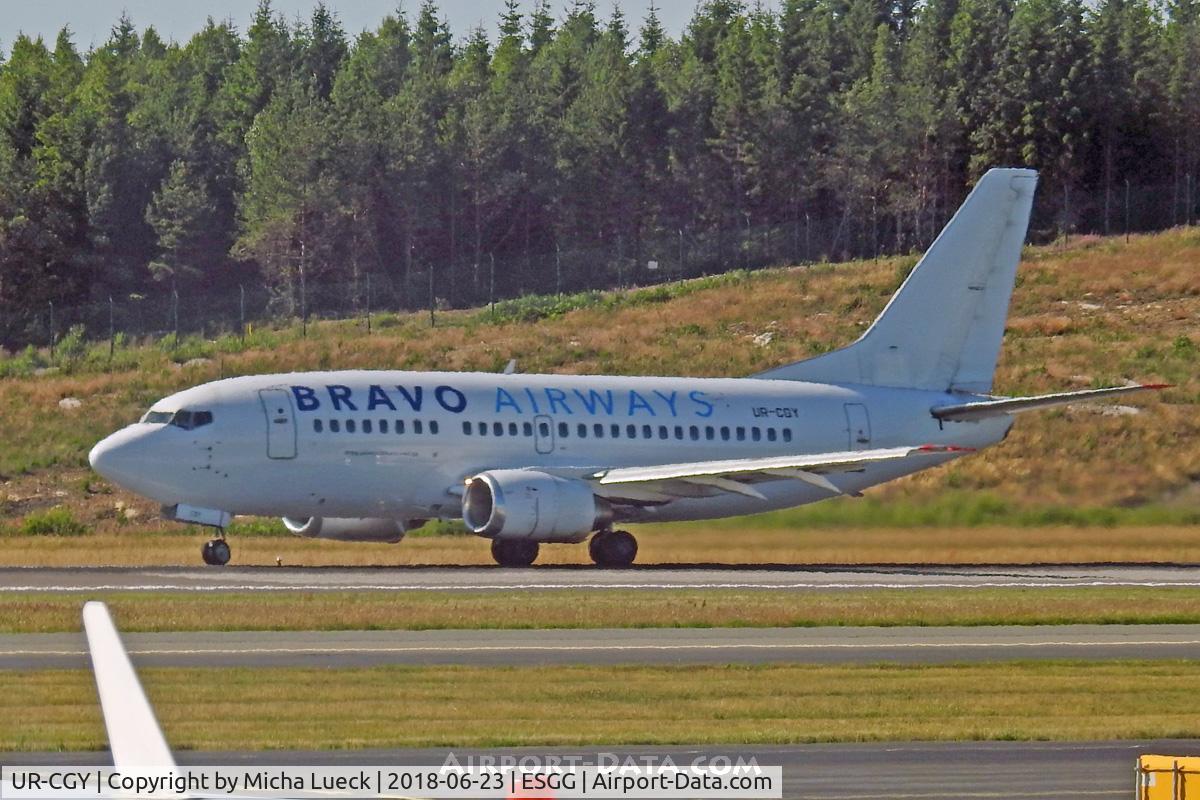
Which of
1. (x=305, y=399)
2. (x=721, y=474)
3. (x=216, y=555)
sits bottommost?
(x=216, y=555)

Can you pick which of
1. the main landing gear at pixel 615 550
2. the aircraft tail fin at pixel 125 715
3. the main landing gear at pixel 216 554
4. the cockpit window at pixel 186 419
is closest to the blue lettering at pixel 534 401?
the main landing gear at pixel 615 550

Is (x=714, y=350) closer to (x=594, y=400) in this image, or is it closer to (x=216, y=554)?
(x=594, y=400)

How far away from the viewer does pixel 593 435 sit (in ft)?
140

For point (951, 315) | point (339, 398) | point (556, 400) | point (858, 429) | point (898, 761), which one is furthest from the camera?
point (951, 315)

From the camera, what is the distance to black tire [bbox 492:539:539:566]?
41.4m

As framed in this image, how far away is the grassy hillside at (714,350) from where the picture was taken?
59.2m

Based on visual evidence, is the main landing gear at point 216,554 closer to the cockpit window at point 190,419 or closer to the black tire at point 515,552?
the cockpit window at point 190,419

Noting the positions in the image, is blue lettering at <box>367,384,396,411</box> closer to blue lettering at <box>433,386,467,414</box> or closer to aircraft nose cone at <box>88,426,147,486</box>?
blue lettering at <box>433,386,467,414</box>

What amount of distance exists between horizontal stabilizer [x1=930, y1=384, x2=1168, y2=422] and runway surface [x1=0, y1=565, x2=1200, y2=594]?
3279 millimetres

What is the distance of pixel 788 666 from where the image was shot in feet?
78.6

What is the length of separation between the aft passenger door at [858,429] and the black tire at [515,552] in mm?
8128

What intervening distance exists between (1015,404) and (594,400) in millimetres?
8539

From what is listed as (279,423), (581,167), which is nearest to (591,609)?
(279,423)


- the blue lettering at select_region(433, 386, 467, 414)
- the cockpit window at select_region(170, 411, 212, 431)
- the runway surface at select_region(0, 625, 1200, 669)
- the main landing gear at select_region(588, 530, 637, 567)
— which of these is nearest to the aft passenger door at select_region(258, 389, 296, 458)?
the cockpit window at select_region(170, 411, 212, 431)
